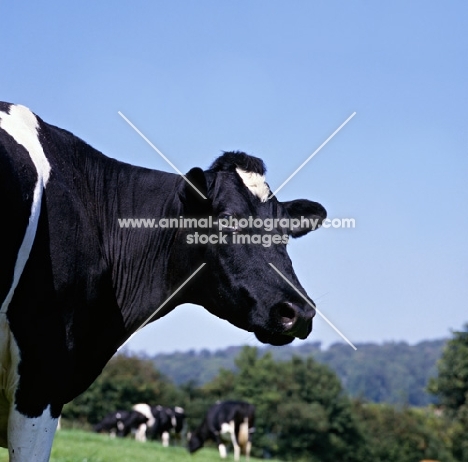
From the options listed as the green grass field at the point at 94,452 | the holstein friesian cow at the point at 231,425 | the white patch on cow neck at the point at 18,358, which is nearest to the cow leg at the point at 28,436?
the white patch on cow neck at the point at 18,358

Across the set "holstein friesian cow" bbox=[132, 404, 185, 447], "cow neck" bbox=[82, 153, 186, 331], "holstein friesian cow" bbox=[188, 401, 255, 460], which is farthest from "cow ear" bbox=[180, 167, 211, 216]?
"holstein friesian cow" bbox=[132, 404, 185, 447]

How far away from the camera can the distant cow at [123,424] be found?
52156 millimetres

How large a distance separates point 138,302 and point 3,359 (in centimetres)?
137

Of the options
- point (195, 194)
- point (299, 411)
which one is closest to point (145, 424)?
point (299, 411)

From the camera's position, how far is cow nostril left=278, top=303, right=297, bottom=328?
5379 millimetres

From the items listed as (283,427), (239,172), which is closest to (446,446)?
(283,427)

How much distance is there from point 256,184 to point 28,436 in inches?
98.6

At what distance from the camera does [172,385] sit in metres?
101

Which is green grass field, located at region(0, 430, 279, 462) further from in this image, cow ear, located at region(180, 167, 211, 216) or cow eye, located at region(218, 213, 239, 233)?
cow eye, located at region(218, 213, 239, 233)

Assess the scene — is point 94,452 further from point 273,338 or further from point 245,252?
point 245,252

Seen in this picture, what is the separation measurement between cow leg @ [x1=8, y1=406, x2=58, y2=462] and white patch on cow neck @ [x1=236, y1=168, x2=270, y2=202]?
2.25 m

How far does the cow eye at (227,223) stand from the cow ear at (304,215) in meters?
1.08

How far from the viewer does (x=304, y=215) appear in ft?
22.7

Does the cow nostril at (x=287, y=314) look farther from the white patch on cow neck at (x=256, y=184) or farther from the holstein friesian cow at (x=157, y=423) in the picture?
the holstein friesian cow at (x=157, y=423)
